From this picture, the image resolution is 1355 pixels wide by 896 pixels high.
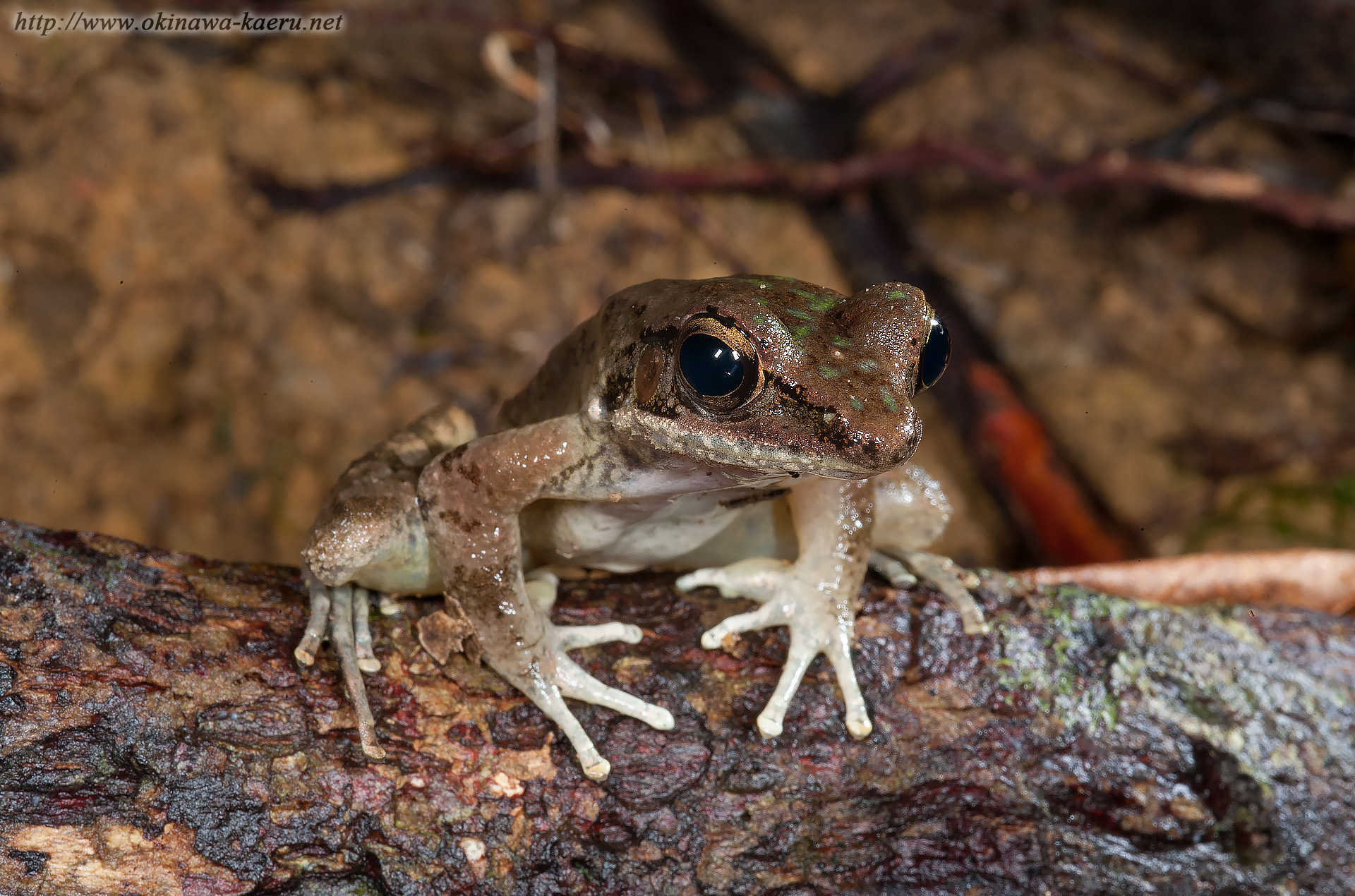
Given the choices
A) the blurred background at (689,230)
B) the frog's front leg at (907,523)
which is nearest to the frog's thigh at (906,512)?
the frog's front leg at (907,523)

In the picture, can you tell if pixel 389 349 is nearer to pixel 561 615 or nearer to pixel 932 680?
pixel 561 615

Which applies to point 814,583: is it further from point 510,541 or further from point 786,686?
point 510,541

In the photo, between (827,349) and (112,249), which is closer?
(827,349)

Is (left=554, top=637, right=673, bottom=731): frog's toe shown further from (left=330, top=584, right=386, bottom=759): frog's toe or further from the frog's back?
the frog's back

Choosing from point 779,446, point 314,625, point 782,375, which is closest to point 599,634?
point 314,625

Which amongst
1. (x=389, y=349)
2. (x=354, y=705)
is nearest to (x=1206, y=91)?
(x=389, y=349)

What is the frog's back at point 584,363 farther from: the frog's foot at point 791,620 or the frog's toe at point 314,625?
the frog's toe at point 314,625
